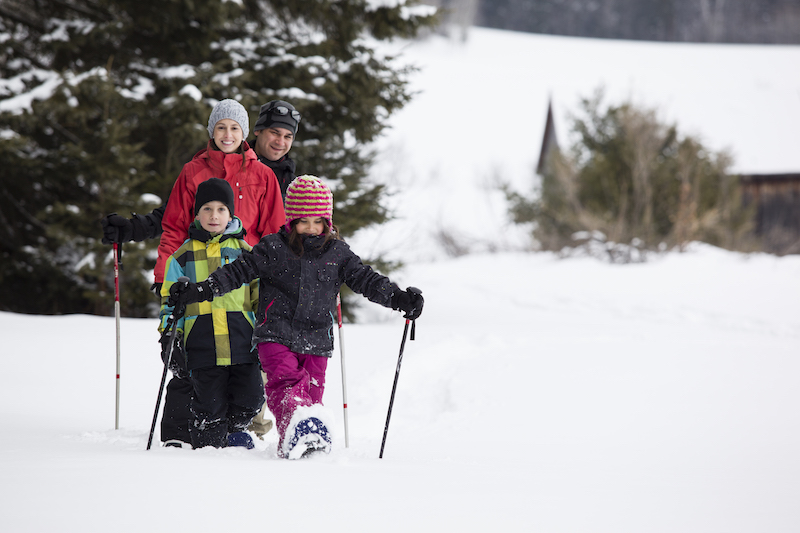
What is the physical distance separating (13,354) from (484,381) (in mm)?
3802

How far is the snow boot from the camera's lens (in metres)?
3.52

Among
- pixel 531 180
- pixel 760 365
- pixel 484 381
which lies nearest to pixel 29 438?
pixel 484 381

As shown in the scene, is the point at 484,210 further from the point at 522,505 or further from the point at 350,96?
the point at 522,505

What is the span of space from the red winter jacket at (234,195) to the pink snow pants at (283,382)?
0.85m

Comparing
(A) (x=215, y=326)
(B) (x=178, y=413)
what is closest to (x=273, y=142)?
(A) (x=215, y=326)

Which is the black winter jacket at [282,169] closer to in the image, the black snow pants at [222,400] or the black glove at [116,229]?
the black glove at [116,229]

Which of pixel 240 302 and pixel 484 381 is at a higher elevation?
pixel 240 302

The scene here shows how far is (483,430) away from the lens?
15.2 feet

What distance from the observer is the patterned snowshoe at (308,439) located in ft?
9.89

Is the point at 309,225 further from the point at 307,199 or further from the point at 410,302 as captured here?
the point at 410,302

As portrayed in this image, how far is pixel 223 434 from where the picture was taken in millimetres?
3488

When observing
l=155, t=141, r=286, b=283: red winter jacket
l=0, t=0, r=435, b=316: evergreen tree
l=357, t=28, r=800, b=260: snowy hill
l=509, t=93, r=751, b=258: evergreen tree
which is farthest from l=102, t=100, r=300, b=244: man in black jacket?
l=509, t=93, r=751, b=258: evergreen tree

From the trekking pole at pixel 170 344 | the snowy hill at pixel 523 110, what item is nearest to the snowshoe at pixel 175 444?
the trekking pole at pixel 170 344

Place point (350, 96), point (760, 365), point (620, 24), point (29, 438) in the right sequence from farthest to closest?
point (620, 24)
point (350, 96)
point (760, 365)
point (29, 438)
